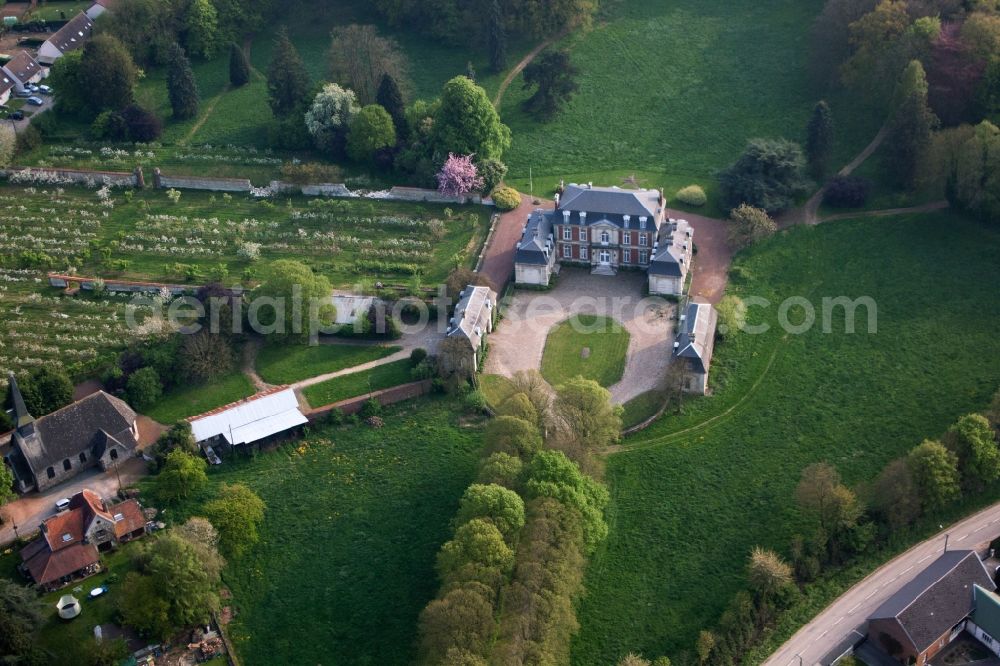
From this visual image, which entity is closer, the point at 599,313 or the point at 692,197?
the point at 599,313

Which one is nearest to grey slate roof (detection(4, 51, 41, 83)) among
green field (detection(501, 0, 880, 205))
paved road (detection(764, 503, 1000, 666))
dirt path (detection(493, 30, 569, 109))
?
dirt path (detection(493, 30, 569, 109))

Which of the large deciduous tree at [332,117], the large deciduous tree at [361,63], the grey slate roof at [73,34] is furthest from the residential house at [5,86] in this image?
the large deciduous tree at [361,63]

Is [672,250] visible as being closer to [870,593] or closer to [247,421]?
[870,593]

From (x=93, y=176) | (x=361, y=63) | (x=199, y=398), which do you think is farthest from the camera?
(x=361, y=63)

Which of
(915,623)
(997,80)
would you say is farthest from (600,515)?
(997,80)

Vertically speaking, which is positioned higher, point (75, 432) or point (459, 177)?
point (459, 177)

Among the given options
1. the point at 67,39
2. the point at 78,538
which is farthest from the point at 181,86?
the point at 78,538
